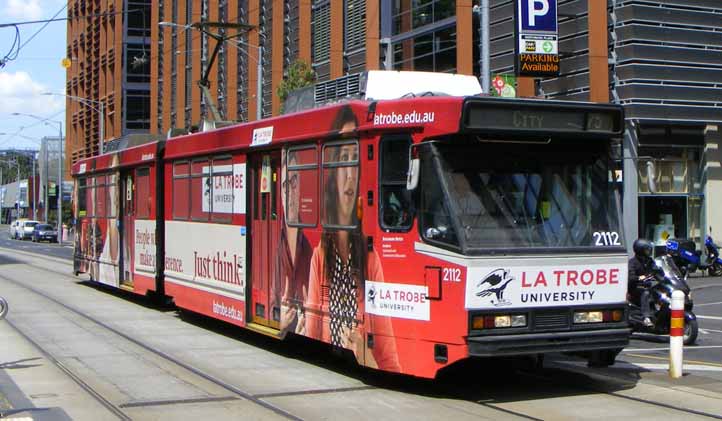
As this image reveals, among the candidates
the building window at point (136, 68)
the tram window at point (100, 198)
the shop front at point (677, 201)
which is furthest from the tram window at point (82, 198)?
the building window at point (136, 68)

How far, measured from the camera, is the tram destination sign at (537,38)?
72.7 ft

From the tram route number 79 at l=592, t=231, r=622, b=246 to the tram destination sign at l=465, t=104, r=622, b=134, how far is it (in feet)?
3.34

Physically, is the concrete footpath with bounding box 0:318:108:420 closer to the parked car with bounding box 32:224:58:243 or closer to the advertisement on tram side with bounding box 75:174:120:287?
the advertisement on tram side with bounding box 75:174:120:287

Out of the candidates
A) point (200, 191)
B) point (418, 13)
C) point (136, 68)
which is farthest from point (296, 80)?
point (136, 68)

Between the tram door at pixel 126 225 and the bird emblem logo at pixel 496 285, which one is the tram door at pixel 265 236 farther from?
the tram door at pixel 126 225

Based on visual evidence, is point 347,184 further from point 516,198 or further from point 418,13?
point 418,13

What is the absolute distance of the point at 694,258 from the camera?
22.9 meters

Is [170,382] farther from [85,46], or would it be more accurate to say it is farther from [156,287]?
[85,46]

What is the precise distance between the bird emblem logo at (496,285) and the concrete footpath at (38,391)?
358 centimetres

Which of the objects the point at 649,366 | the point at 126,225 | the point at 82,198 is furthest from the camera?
the point at 82,198

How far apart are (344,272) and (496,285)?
6.65 ft

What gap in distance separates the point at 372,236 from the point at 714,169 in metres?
22.5

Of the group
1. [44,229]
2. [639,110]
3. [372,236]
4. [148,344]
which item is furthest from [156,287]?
[44,229]

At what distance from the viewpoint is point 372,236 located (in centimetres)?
945
